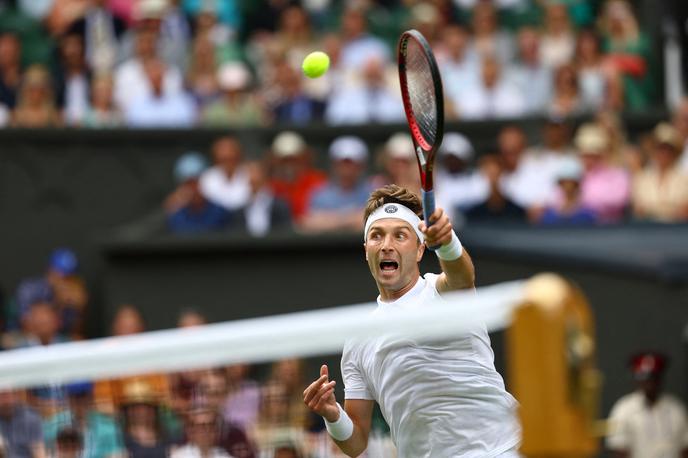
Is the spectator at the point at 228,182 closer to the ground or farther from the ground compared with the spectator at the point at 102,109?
closer to the ground

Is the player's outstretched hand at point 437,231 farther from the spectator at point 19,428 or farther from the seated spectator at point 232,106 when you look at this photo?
the seated spectator at point 232,106

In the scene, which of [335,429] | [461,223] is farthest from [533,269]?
[335,429]

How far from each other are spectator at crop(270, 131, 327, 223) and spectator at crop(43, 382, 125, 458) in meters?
6.67

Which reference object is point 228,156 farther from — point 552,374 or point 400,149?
point 552,374

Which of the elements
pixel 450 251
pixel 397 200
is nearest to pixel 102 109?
pixel 397 200

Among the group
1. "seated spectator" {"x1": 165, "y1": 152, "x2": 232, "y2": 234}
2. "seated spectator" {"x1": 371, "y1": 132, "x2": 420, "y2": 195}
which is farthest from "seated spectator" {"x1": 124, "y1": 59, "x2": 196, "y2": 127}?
"seated spectator" {"x1": 371, "y1": 132, "x2": 420, "y2": 195}

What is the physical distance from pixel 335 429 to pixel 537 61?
8.32 m

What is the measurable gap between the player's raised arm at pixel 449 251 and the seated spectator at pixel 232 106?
7.71 meters

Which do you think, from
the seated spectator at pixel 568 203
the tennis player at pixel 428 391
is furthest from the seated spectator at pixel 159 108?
the tennis player at pixel 428 391

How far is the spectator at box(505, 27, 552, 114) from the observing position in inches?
549

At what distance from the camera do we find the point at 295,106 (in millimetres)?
13992

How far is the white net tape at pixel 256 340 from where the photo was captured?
4.37m

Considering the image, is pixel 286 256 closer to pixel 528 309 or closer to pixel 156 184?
pixel 156 184

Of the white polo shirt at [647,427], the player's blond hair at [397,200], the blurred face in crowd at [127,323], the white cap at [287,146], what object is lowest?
the white polo shirt at [647,427]
